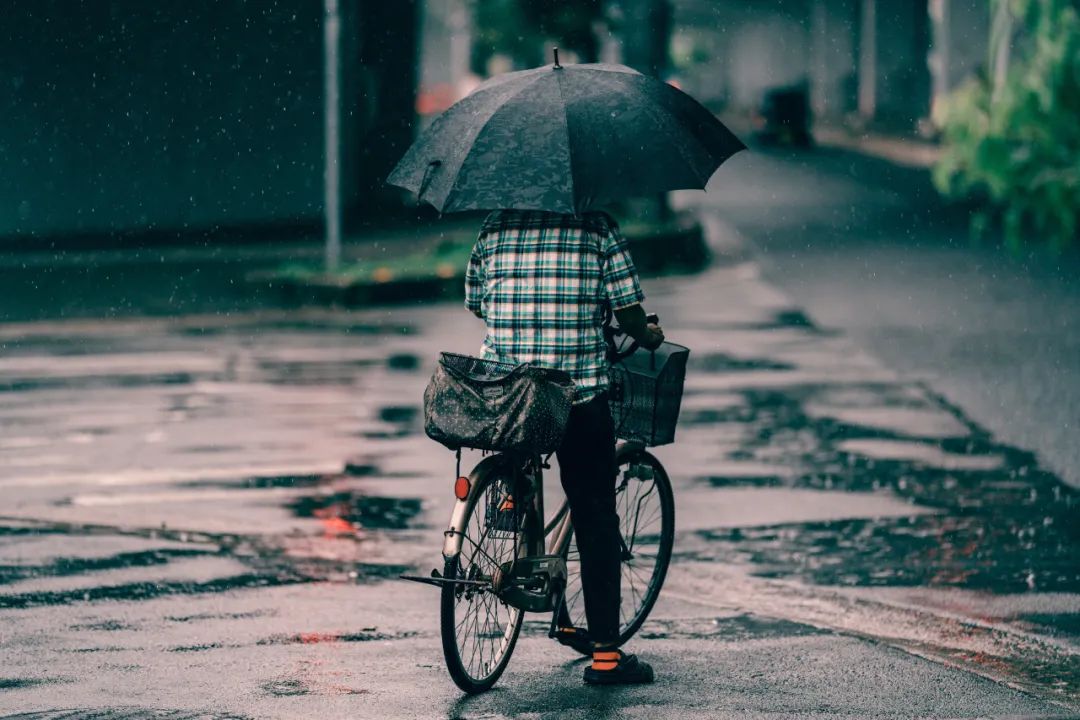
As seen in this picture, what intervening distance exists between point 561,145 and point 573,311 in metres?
0.51

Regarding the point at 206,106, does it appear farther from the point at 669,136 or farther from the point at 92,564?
the point at 669,136

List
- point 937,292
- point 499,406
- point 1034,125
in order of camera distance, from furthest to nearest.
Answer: point 1034,125
point 937,292
point 499,406

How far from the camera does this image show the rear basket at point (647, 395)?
6.09m

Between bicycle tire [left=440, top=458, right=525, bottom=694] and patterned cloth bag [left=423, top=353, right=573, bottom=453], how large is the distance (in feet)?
0.55

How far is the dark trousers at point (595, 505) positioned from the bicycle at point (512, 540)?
9 cm

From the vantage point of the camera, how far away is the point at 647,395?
611cm

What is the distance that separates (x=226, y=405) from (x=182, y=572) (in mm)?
4518

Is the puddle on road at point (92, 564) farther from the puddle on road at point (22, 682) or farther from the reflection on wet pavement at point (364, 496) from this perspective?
the puddle on road at point (22, 682)

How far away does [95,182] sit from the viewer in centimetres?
2491

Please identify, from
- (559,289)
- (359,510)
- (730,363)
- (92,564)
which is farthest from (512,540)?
(730,363)

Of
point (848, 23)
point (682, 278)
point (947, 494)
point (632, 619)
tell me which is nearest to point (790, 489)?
point (947, 494)

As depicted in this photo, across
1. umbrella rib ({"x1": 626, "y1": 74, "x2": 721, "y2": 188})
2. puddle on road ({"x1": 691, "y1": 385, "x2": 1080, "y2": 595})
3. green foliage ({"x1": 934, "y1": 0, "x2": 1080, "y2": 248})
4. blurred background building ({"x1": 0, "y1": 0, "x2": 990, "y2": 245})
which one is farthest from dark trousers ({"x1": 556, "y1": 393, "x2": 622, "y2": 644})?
blurred background building ({"x1": 0, "y1": 0, "x2": 990, "y2": 245})

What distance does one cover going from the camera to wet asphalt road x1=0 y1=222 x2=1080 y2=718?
5.98 metres

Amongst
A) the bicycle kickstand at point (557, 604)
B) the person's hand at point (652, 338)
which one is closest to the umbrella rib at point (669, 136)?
the person's hand at point (652, 338)
